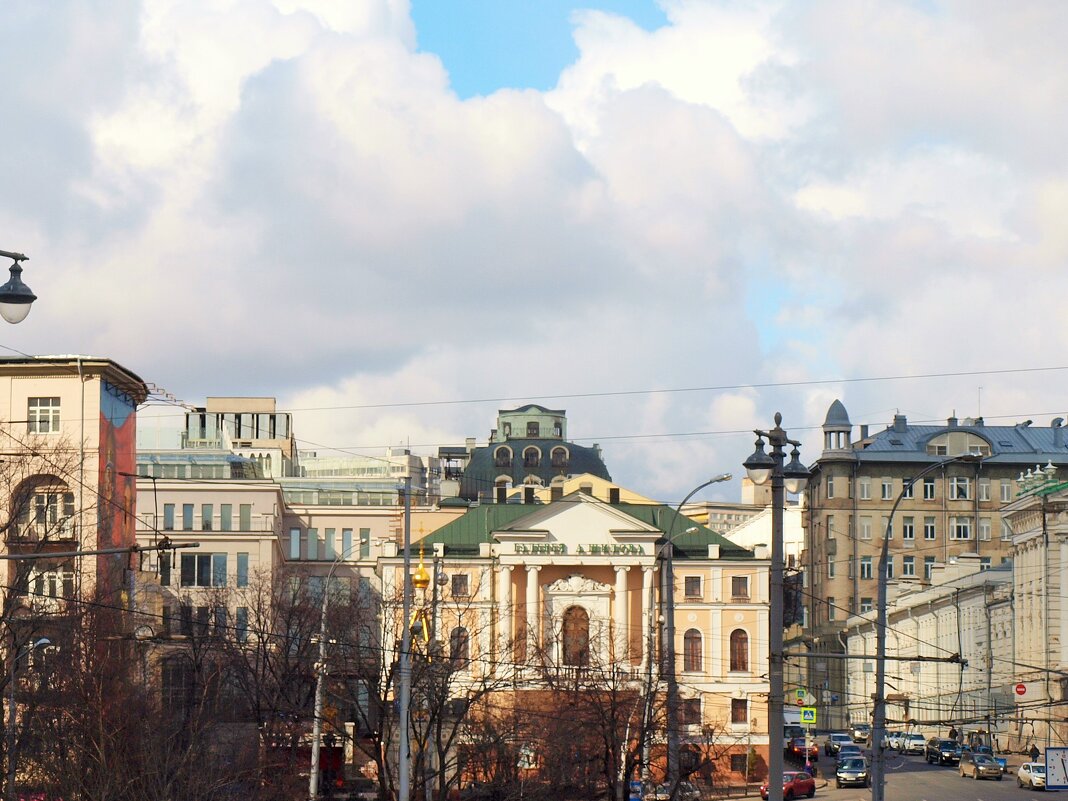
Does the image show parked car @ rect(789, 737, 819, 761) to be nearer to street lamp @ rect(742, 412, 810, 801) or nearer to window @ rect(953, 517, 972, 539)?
street lamp @ rect(742, 412, 810, 801)

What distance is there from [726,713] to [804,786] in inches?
1099

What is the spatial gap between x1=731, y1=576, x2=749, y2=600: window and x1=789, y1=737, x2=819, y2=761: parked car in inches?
363

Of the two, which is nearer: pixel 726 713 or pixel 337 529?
pixel 726 713

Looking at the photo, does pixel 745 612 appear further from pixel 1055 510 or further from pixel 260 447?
pixel 260 447

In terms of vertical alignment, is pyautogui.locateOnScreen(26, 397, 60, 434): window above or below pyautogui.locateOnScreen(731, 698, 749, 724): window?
above

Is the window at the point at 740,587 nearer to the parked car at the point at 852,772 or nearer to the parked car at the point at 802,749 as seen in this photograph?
the parked car at the point at 802,749

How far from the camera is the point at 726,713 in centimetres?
11150

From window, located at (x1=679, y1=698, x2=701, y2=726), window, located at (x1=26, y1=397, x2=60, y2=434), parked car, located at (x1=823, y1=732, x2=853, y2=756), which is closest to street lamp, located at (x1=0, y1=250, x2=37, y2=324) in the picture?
window, located at (x1=679, y1=698, x2=701, y2=726)

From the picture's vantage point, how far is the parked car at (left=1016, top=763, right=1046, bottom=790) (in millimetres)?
86438

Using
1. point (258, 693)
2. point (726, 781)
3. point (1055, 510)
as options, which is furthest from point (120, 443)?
point (1055, 510)

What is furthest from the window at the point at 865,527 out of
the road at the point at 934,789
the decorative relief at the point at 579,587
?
the road at the point at 934,789

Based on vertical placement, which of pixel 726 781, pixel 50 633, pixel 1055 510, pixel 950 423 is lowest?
pixel 726 781

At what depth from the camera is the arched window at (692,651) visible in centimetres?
11300

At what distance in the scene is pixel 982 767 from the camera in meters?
95.4
